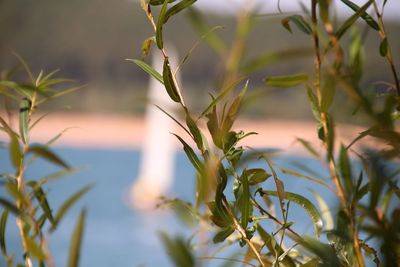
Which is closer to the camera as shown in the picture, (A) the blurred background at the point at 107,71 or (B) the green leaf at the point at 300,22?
(B) the green leaf at the point at 300,22

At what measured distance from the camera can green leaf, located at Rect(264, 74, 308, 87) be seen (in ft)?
0.90

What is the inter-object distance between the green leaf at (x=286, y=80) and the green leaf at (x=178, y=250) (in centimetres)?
10

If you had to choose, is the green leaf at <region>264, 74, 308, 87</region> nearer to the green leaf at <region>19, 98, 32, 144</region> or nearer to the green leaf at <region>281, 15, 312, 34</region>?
the green leaf at <region>281, 15, 312, 34</region>

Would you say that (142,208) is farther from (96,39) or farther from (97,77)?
(96,39)

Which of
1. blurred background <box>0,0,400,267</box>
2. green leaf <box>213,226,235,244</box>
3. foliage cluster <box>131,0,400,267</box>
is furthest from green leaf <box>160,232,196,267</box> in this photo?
blurred background <box>0,0,400,267</box>

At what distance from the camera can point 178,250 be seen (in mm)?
213

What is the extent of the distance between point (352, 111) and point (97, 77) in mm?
18760

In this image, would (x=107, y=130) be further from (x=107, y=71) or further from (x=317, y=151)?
(x=317, y=151)

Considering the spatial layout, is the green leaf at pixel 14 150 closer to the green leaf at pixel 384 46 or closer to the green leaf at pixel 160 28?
the green leaf at pixel 160 28

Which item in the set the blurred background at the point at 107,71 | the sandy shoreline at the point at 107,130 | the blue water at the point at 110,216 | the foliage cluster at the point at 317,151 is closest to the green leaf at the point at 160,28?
the foliage cluster at the point at 317,151

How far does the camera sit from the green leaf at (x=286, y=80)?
10.8 inches

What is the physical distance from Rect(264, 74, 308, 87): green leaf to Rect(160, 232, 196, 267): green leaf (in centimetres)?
10

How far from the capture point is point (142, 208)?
9.38 m

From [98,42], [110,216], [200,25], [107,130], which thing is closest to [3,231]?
[200,25]
